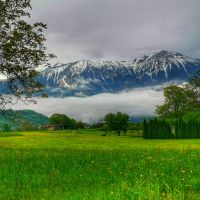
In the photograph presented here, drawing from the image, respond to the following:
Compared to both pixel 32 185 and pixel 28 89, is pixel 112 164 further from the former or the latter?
pixel 28 89

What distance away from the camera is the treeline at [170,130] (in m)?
141

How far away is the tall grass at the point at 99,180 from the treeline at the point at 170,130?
396 ft

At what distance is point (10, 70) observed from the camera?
30172 millimetres

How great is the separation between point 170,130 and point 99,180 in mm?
128882

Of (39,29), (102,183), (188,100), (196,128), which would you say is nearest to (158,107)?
(188,100)

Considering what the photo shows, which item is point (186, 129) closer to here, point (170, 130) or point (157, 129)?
point (170, 130)

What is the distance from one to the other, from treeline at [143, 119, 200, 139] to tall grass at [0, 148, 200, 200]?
4747 inches

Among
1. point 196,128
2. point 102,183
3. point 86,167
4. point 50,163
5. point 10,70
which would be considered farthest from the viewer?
point 196,128

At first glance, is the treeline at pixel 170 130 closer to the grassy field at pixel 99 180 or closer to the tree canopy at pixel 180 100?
the tree canopy at pixel 180 100

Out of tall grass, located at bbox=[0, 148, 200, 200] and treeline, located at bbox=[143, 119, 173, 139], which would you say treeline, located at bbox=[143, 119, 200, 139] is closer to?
treeline, located at bbox=[143, 119, 173, 139]

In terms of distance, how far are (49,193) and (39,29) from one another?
1915cm

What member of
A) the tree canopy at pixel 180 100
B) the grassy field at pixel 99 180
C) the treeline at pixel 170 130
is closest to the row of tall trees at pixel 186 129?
the treeline at pixel 170 130

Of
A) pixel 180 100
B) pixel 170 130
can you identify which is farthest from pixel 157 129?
pixel 180 100

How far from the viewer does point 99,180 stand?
55.6 ft
